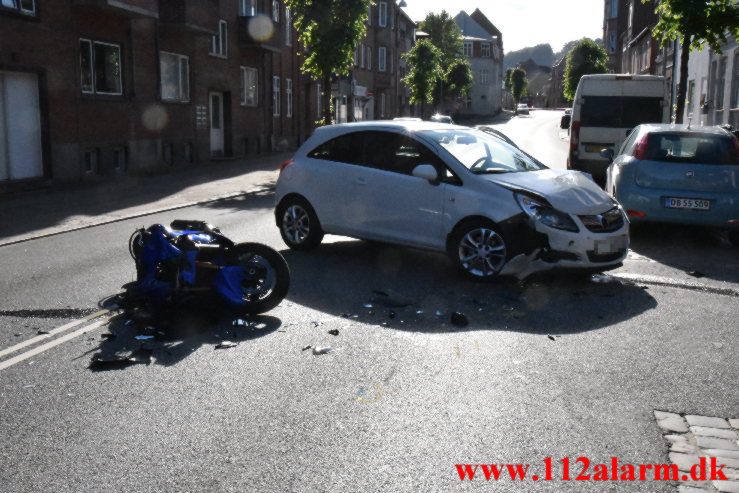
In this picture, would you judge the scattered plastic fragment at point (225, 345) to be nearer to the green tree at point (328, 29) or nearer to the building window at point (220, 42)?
the green tree at point (328, 29)

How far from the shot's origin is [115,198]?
56.6 ft

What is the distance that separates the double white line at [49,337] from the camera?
218 inches

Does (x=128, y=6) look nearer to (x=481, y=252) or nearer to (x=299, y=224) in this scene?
(x=299, y=224)

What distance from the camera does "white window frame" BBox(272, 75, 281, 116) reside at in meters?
36.7

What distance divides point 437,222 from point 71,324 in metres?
3.87

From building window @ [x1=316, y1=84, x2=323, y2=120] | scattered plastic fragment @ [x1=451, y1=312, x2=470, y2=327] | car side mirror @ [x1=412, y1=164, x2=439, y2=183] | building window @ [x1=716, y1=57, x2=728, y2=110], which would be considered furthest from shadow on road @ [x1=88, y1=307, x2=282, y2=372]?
building window @ [x1=316, y1=84, x2=323, y2=120]

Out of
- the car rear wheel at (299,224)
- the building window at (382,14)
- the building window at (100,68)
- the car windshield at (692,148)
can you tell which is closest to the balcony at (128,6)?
the building window at (100,68)

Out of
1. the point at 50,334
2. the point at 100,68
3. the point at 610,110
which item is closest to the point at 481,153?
the point at 50,334

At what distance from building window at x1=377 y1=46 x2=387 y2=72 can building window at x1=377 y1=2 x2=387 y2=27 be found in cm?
189

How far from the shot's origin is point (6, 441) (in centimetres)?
409

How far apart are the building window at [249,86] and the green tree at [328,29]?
15.3ft

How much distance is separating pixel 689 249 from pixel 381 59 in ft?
181

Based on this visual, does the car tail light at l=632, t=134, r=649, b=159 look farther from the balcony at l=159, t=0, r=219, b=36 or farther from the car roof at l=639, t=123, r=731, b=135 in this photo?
the balcony at l=159, t=0, r=219, b=36

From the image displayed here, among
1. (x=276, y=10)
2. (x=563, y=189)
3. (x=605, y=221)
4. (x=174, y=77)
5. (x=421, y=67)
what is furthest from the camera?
(x=421, y=67)
